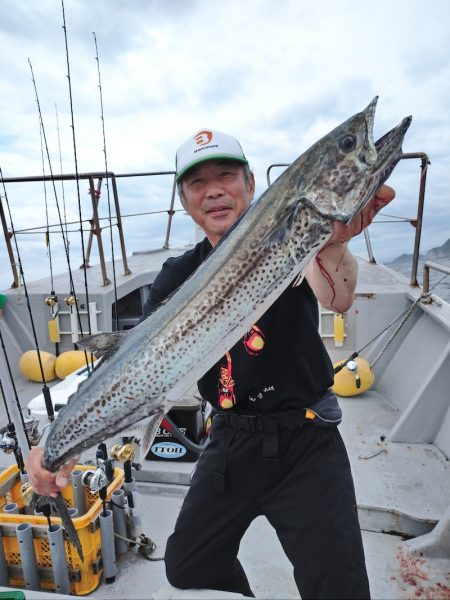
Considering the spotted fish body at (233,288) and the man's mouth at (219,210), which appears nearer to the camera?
the spotted fish body at (233,288)

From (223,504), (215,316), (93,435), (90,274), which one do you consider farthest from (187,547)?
(90,274)

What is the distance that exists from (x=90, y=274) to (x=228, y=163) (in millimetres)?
6582

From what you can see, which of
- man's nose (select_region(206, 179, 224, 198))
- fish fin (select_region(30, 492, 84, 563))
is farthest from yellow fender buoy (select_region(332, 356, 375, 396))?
fish fin (select_region(30, 492, 84, 563))

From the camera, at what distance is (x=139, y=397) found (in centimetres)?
201

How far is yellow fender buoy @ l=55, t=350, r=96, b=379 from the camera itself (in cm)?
666

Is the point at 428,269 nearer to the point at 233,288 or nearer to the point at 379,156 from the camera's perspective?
the point at 379,156

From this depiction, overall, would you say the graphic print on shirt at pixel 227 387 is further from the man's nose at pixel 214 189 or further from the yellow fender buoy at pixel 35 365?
the yellow fender buoy at pixel 35 365

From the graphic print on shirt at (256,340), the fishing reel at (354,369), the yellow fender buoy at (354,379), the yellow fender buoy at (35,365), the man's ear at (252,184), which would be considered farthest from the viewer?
the yellow fender buoy at (35,365)

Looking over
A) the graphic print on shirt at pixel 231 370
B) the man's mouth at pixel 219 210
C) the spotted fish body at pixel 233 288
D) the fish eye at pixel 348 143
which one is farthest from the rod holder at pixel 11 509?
the fish eye at pixel 348 143

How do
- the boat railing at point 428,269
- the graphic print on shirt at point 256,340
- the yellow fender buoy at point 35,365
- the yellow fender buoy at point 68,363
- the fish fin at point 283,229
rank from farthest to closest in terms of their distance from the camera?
the yellow fender buoy at point 35,365, the yellow fender buoy at point 68,363, the boat railing at point 428,269, the graphic print on shirt at point 256,340, the fish fin at point 283,229

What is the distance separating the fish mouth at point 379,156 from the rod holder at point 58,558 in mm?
2645

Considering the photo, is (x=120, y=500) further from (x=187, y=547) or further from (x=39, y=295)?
(x=39, y=295)

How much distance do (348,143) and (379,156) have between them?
0.13 meters

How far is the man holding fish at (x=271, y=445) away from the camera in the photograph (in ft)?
6.85
